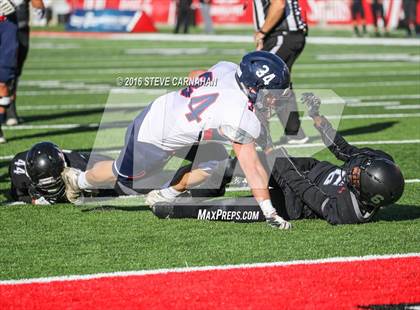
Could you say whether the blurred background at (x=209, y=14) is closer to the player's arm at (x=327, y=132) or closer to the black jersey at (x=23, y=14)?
the black jersey at (x=23, y=14)

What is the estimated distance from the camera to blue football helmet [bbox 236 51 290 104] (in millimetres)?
5703

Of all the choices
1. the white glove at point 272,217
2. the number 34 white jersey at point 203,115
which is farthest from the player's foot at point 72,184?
the white glove at point 272,217

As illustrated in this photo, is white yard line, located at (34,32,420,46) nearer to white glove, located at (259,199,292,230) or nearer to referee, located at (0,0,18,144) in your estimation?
referee, located at (0,0,18,144)

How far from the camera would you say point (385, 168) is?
552 cm

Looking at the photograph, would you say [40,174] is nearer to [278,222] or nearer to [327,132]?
[278,222]

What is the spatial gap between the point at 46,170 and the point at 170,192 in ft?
2.94

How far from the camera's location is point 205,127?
576 cm

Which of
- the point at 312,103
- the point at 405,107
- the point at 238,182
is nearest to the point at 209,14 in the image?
the point at 405,107

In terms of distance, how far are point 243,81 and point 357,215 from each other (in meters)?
1.06

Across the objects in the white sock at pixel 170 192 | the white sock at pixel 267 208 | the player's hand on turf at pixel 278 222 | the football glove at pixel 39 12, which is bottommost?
the football glove at pixel 39 12

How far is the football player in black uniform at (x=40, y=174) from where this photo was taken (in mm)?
6512

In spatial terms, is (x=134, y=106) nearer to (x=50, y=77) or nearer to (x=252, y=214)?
(x=50, y=77)

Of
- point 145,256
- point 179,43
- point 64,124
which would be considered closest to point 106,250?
point 145,256

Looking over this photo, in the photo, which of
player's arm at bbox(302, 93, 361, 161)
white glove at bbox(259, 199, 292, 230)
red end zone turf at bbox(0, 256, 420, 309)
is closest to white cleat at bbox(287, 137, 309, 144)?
player's arm at bbox(302, 93, 361, 161)
